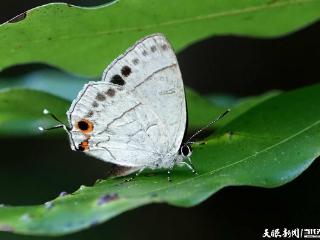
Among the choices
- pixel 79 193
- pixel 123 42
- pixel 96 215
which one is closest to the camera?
pixel 96 215

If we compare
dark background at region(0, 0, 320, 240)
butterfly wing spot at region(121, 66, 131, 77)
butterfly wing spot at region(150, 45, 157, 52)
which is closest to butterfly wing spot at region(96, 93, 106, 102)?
butterfly wing spot at region(121, 66, 131, 77)

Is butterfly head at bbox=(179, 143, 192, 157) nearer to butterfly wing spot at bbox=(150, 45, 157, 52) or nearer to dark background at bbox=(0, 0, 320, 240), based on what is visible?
butterfly wing spot at bbox=(150, 45, 157, 52)

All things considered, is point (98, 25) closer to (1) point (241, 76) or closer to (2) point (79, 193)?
(2) point (79, 193)

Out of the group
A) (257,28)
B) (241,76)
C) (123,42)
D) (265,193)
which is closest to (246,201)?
(265,193)

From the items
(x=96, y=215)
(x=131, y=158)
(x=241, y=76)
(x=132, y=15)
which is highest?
(x=241, y=76)

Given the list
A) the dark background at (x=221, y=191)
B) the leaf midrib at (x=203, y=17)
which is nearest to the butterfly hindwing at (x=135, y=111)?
the leaf midrib at (x=203, y=17)

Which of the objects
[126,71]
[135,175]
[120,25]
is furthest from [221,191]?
[120,25]
